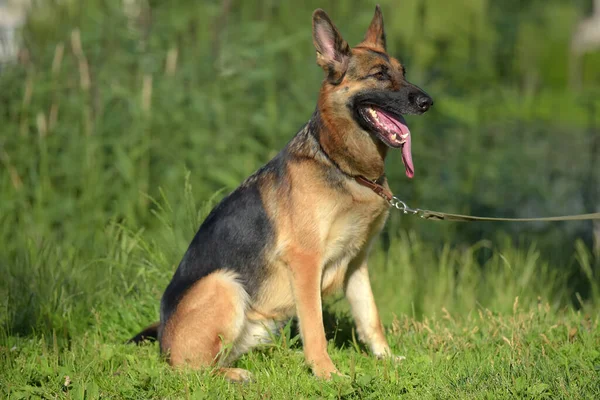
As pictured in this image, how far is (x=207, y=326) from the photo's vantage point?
4637 millimetres

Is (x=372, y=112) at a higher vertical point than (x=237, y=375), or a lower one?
higher

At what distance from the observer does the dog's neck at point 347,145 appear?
4777 mm

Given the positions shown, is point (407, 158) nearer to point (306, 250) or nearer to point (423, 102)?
point (423, 102)

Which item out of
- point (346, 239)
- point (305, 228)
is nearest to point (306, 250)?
point (305, 228)

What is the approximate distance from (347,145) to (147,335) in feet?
5.77

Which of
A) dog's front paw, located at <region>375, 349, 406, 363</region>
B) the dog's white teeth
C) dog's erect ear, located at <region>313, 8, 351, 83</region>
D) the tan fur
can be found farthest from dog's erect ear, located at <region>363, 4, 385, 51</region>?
dog's front paw, located at <region>375, 349, 406, 363</region>

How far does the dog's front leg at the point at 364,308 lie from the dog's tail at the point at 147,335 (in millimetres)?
1248

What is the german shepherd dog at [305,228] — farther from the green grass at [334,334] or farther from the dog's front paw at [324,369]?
the green grass at [334,334]

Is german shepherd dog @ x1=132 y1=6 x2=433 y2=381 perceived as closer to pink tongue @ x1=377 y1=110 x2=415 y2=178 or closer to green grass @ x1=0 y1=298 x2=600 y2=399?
pink tongue @ x1=377 y1=110 x2=415 y2=178

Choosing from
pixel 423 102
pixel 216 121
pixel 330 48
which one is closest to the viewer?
pixel 423 102

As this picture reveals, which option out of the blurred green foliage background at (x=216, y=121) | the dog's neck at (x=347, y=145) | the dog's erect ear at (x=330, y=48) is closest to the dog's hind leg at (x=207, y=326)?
the dog's neck at (x=347, y=145)

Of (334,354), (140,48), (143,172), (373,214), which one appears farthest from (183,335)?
(140,48)

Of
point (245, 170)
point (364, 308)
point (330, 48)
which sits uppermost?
point (330, 48)

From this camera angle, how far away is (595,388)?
12.8 ft
